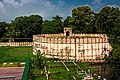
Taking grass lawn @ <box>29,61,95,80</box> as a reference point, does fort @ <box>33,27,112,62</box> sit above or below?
above

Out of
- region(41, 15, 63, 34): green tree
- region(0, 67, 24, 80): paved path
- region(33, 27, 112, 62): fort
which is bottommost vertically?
region(0, 67, 24, 80): paved path

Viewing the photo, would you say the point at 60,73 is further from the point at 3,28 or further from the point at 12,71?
the point at 3,28

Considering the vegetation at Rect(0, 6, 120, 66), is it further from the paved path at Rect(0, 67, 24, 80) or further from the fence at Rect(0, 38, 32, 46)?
the paved path at Rect(0, 67, 24, 80)

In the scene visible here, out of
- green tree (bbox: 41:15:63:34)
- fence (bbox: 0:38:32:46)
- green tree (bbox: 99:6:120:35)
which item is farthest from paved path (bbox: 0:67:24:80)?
green tree (bbox: 41:15:63:34)

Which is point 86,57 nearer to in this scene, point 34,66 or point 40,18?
point 34,66

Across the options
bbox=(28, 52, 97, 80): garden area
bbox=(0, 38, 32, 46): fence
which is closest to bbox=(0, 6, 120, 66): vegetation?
bbox=(0, 38, 32, 46): fence

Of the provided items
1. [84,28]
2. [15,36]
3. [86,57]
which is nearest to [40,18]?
[15,36]

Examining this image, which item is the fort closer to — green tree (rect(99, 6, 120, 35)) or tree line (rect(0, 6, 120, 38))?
tree line (rect(0, 6, 120, 38))

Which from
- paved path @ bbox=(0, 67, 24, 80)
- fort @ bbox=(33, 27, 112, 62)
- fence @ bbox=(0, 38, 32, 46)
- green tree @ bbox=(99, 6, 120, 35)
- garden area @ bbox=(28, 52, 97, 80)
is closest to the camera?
garden area @ bbox=(28, 52, 97, 80)

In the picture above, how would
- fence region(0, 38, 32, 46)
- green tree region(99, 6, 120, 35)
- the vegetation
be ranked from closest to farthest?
fence region(0, 38, 32, 46), green tree region(99, 6, 120, 35), the vegetation

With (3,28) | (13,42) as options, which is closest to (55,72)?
(13,42)

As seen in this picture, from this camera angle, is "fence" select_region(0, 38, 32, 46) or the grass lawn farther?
"fence" select_region(0, 38, 32, 46)

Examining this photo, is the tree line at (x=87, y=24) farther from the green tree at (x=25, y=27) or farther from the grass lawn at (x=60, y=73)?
the grass lawn at (x=60, y=73)

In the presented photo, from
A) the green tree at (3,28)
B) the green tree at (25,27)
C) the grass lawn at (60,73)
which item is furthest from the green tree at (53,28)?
the grass lawn at (60,73)
